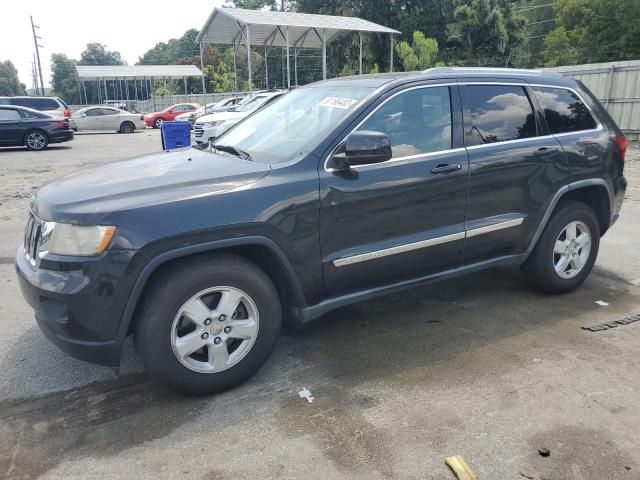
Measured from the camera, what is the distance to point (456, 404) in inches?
118

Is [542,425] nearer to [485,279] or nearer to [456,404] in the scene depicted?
[456,404]

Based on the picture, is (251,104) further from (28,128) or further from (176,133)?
(176,133)

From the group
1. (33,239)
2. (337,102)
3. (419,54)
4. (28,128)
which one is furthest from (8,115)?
(419,54)

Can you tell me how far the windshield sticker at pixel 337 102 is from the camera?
3586 millimetres

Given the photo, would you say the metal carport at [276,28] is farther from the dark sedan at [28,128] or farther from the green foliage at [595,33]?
the green foliage at [595,33]

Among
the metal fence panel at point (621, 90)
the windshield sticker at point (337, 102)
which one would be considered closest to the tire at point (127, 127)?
the metal fence panel at point (621, 90)

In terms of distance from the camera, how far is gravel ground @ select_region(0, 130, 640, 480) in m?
2.56

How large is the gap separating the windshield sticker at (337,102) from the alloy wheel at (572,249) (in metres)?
2.14

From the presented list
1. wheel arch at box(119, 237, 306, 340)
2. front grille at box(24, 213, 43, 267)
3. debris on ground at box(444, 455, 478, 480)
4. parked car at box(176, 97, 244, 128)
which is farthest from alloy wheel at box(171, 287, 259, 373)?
parked car at box(176, 97, 244, 128)

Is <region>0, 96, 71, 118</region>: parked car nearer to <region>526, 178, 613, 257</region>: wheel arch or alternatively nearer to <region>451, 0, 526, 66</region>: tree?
<region>526, 178, 613, 257</region>: wheel arch

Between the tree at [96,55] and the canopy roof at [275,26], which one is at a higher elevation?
the tree at [96,55]

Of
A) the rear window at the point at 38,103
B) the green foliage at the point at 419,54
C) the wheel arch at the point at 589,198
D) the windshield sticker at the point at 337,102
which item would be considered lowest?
the wheel arch at the point at 589,198

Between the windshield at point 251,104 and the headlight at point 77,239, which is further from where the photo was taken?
the windshield at point 251,104

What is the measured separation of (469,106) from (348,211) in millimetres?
1350
